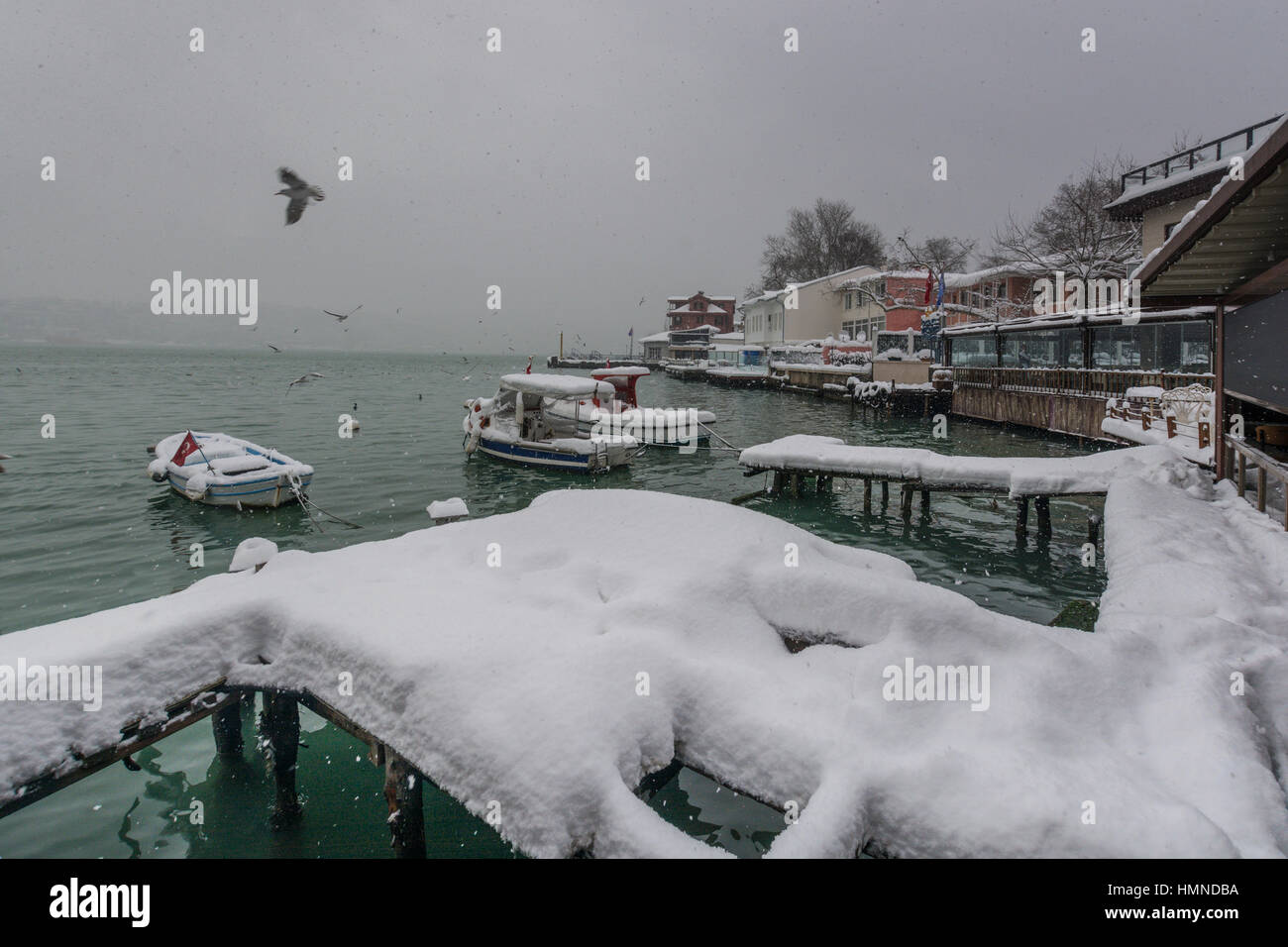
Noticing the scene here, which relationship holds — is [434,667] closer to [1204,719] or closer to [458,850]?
[458,850]

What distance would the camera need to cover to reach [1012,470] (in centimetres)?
1448

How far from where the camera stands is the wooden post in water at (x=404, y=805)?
475 cm

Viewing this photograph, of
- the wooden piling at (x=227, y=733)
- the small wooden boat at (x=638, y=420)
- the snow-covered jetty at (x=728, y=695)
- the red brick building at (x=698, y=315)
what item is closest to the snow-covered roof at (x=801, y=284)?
the red brick building at (x=698, y=315)

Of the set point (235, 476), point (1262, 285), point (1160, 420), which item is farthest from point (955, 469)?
point (235, 476)

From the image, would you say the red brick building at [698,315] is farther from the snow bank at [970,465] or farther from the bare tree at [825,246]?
the snow bank at [970,465]

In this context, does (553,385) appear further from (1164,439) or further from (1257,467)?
(1257,467)

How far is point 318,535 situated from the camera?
17062 mm

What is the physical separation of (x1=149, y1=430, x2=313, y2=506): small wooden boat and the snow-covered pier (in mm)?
13104

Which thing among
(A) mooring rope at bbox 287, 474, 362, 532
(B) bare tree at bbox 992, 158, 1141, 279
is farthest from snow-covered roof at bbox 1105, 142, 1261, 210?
(A) mooring rope at bbox 287, 474, 362, 532

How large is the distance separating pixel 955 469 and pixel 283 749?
14.4m

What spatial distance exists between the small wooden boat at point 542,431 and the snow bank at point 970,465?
738cm

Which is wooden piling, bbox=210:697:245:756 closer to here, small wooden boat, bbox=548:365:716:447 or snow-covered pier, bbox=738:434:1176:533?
snow-covered pier, bbox=738:434:1176:533

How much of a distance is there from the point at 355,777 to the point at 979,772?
19.2 ft

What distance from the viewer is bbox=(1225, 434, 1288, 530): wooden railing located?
305 inches
